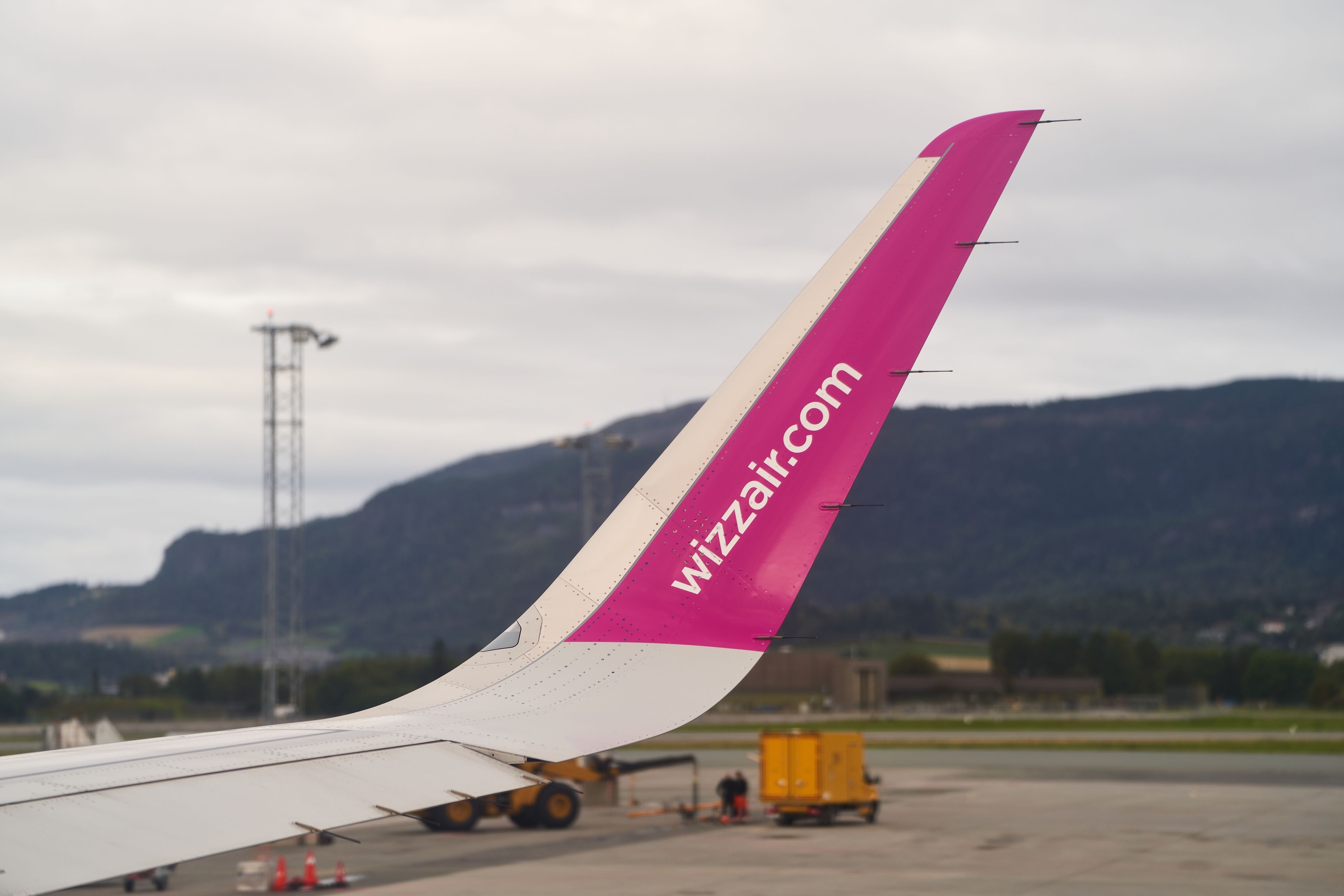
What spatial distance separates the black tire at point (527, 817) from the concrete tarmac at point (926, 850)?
33 centimetres

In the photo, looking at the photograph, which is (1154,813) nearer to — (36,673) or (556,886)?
(556,886)

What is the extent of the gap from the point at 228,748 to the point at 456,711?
3.98ft

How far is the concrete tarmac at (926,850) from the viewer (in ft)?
81.8

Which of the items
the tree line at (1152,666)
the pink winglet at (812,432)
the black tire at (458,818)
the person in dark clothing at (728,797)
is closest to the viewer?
the pink winglet at (812,432)

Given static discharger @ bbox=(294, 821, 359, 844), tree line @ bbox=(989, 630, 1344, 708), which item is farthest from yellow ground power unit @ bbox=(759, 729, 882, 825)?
tree line @ bbox=(989, 630, 1344, 708)

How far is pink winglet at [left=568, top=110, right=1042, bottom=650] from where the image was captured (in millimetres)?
6934

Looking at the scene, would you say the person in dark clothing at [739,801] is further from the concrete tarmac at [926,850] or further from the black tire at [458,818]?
the black tire at [458,818]

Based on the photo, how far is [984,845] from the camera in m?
30.8

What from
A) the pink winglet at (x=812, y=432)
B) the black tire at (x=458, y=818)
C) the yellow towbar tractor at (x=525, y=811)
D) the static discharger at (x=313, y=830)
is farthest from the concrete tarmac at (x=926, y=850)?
the static discharger at (x=313, y=830)

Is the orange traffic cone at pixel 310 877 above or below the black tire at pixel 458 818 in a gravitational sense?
above

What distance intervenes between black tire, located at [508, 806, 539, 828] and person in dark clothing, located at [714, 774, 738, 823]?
5.33m

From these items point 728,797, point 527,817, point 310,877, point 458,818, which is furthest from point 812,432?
point 728,797

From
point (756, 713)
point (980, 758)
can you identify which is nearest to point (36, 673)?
point (756, 713)

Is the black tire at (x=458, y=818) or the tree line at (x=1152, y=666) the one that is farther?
the tree line at (x=1152, y=666)
